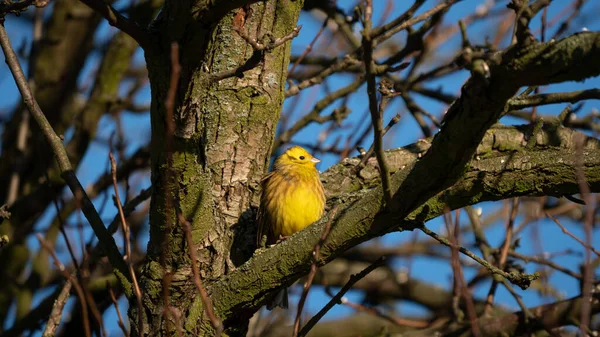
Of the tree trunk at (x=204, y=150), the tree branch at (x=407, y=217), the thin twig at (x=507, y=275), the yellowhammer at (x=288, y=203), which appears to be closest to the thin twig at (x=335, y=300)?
the tree branch at (x=407, y=217)

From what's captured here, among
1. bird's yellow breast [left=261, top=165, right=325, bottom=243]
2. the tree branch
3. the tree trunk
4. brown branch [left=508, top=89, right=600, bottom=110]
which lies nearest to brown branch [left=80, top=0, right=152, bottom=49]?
the tree trunk

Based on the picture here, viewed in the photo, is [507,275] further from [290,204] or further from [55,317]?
[290,204]

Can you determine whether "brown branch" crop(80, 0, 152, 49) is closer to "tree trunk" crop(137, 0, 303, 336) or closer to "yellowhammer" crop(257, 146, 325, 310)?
"tree trunk" crop(137, 0, 303, 336)

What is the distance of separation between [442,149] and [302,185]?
7.99 feet

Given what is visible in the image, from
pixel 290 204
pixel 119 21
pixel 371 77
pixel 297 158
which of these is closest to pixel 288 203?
pixel 290 204

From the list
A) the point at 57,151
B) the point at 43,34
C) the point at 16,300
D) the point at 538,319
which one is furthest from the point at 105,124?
the point at 538,319

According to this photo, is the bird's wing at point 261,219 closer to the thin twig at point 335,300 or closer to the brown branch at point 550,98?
the thin twig at point 335,300

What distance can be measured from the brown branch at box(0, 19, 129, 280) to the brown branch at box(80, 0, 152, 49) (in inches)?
31.7

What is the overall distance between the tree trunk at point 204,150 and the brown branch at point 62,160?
0.17 m

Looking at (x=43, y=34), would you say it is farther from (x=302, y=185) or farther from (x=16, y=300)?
(x=302, y=185)

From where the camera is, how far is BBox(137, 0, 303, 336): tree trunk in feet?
7.98

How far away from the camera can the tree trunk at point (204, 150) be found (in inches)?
95.7

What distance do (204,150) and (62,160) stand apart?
0.72m

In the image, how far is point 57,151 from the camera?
9.94ft
